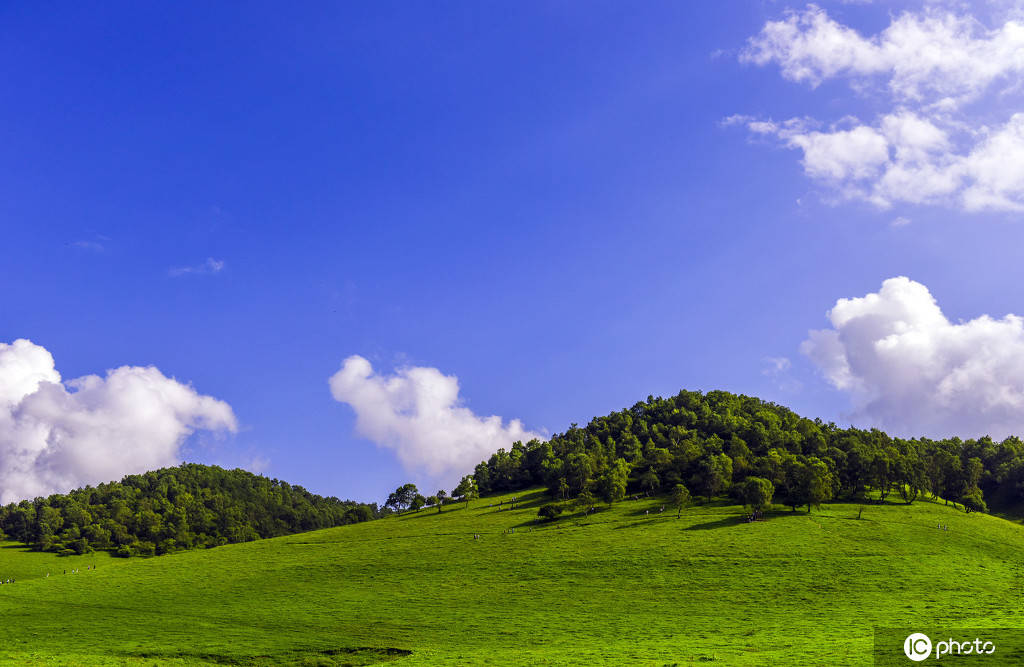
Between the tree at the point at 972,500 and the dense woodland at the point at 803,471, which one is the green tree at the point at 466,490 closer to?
the dense woodland at the point at 803,471

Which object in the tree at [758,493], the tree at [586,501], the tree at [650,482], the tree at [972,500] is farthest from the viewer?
the tree at [650,482]

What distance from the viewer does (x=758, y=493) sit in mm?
124188

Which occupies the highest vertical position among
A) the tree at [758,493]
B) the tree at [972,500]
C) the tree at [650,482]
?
the tree at [650,482]

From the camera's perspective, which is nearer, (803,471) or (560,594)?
(560,594)

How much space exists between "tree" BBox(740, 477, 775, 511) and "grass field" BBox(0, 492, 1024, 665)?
12.0ft

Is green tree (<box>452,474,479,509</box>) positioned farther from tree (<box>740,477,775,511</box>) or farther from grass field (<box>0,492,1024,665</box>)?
tree (<box>740,477,775,511</box>)

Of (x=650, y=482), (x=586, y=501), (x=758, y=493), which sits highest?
(x=650, y=482)

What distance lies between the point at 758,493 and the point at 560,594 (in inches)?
2246
